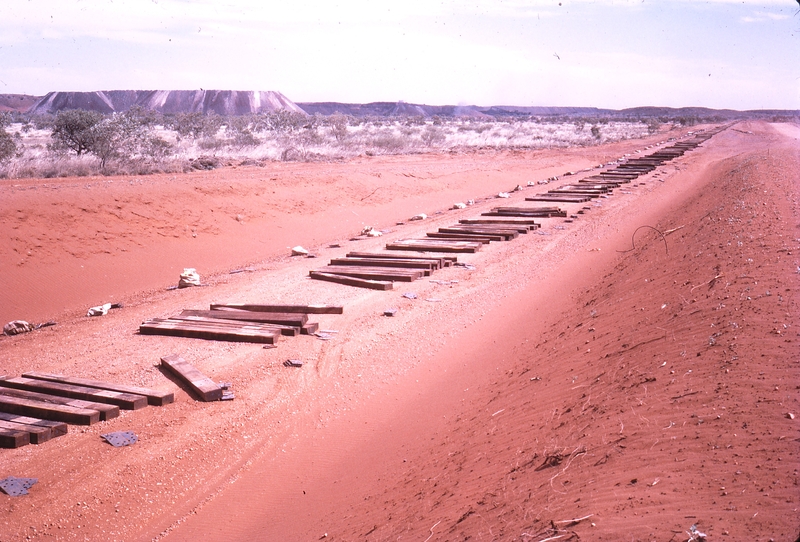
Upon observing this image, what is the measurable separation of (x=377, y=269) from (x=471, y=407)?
265 inches

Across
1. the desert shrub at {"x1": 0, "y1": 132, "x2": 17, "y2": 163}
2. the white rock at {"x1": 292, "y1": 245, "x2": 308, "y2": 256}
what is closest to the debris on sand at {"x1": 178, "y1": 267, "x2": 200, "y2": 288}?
the white rock at {"x1": 292, "y1": 245, "x2": 308, "y2": 256}

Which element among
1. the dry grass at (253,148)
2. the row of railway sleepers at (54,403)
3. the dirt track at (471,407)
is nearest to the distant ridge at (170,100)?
the dry grass at (253,148)

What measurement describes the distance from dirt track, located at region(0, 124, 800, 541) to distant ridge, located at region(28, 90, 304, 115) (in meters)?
124

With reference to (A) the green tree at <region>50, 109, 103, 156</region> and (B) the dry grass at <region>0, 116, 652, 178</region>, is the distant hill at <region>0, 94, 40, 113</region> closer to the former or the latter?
(B) the dry grass at <region>0, 116, 652, 178</region>

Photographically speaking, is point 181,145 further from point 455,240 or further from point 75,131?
point 455,240

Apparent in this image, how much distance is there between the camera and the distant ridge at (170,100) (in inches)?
5069

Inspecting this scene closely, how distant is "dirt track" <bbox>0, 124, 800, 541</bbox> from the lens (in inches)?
172

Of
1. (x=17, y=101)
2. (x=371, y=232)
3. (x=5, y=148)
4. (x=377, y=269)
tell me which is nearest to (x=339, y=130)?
(x=5, y=148)

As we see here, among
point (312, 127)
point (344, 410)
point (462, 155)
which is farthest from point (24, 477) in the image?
point (312, 127)

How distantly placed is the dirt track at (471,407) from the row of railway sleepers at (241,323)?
11.2 inches

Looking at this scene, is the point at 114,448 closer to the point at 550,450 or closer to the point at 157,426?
the point at 157,426

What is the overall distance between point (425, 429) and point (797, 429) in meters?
3.58

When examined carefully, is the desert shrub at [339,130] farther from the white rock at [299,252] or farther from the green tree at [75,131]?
the white rock at [299,252]

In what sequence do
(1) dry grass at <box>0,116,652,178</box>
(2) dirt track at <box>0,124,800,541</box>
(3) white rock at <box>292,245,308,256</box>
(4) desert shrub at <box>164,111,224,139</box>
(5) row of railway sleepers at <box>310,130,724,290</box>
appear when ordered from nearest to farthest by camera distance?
1. (2) dirt track at <box>0,124,800,541</box>
2. (5) row of railway sleepers at <box>310,130,724,290</box>
3. (3) white rock at <box>292,245,308,256</box>
4. (1) dry grass at <box>0,116,652,178</box>
5. (4) desert shrub at <box>164,111,224,139</box>
